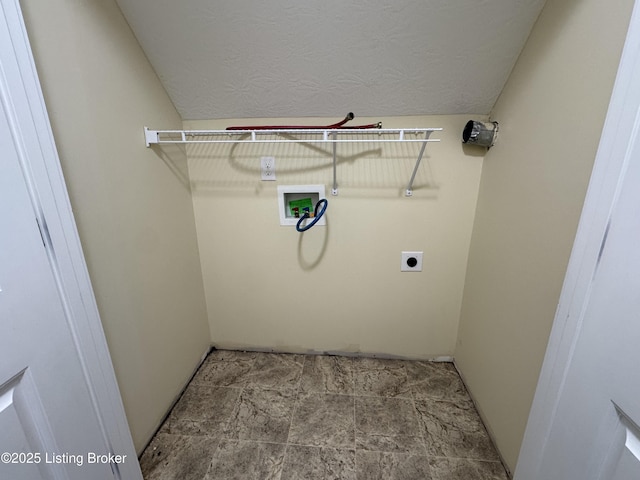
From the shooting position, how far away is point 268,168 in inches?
57.4

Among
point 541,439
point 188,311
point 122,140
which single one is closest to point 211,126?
point 122,140

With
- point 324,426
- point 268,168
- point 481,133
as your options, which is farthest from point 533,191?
point 324,426

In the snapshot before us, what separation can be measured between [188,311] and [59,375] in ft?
2.70

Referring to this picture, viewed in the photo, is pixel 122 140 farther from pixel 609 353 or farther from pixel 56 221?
pixel 609 353

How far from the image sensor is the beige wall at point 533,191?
745mm

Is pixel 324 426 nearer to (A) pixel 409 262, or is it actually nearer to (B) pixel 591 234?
(A) pixel 409 262

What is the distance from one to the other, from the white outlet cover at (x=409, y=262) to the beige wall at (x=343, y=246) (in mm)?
36

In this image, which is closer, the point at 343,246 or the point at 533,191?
the point at 533,191

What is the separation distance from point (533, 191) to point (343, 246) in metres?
0.90

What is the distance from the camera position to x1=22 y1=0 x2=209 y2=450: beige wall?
805mm

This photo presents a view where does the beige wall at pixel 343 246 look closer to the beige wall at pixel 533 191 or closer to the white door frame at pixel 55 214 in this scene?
the beige wall at pixel 533 191

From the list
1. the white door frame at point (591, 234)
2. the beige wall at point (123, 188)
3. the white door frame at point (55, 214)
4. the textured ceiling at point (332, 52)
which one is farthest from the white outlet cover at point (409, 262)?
the white door frame at point (55, 214)

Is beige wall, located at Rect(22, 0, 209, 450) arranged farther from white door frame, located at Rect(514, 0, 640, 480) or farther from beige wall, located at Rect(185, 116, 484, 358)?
white door frame, located at Rect(514, 0, 640, 480)

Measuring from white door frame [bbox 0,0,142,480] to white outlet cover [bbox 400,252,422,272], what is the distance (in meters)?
1.38
